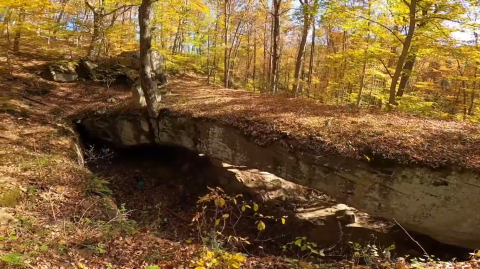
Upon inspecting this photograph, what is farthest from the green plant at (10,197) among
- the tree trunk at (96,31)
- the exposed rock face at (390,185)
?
the tree trunk at (96,31)

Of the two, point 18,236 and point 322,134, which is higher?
point 322,134

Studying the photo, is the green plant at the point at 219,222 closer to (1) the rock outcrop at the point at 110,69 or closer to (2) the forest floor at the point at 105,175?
(2) the forest floor at the point at 105,175

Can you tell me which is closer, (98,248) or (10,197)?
(98,248)

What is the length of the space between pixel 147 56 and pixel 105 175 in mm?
3869

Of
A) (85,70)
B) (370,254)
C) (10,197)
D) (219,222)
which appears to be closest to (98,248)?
(10,197)

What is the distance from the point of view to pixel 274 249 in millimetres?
7617

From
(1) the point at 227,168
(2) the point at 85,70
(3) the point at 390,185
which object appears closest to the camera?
(3) the point at 390,185

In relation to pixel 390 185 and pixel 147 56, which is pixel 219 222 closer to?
pixel 390 185

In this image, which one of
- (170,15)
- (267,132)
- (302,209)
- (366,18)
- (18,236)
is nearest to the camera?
(18,236)

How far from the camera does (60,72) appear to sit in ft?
42.9

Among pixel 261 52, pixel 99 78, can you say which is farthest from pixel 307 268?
pixel 261 52

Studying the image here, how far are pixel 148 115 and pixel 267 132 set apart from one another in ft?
14.5

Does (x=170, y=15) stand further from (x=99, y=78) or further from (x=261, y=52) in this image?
(x=261, y=52)

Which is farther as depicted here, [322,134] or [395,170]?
[322,134]
